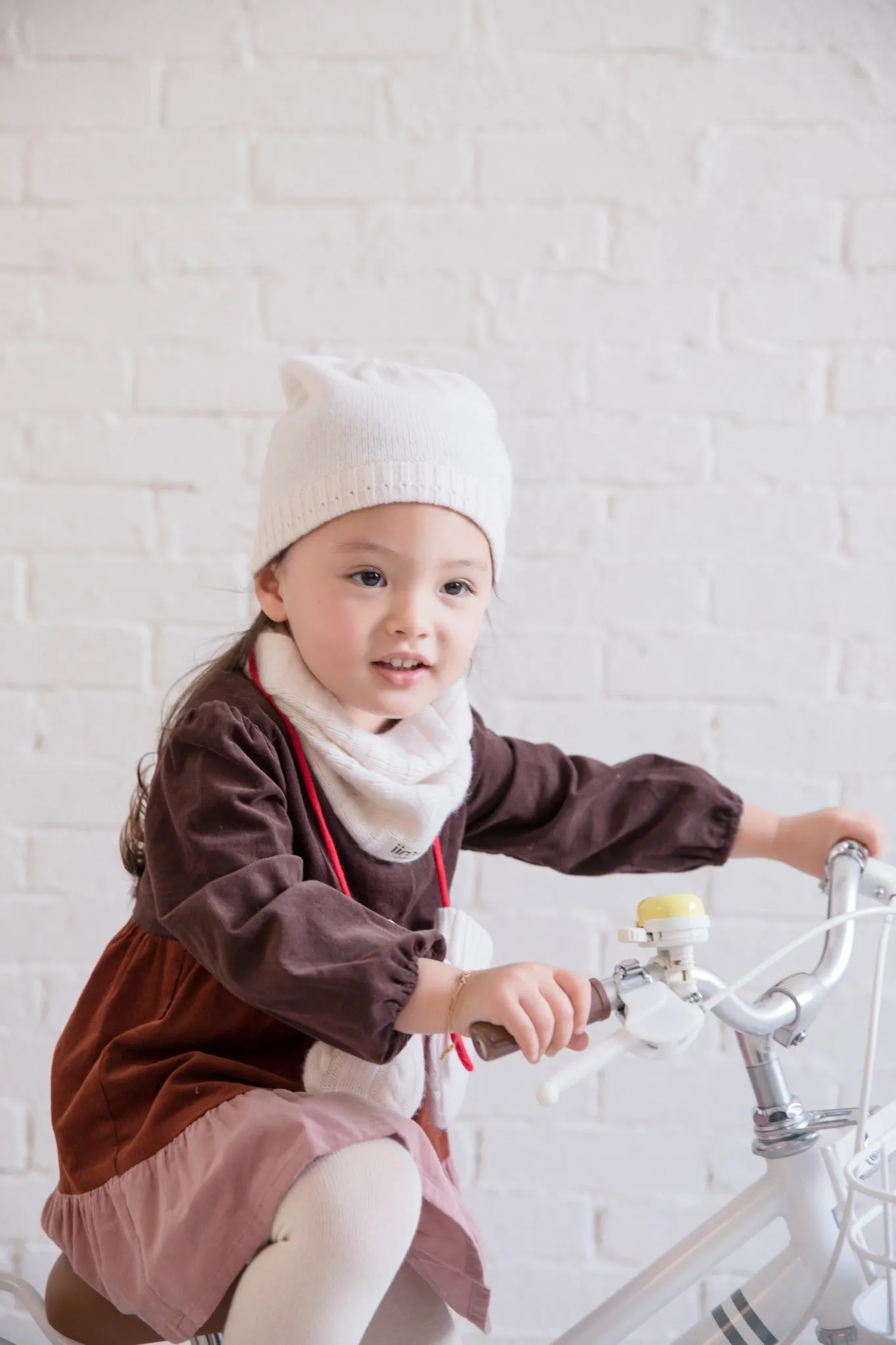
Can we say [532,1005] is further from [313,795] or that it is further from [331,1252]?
[313,795]

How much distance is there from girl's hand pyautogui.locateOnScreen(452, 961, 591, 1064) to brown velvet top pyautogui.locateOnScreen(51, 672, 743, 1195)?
0.06 m

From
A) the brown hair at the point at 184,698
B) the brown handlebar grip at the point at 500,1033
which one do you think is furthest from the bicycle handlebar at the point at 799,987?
the brown hair at the point at 184,698

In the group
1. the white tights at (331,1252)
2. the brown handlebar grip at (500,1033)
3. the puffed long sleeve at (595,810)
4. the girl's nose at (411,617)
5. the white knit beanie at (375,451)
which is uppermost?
the white knit beanie at (375,451)

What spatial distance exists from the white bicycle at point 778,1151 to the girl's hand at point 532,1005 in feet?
0.03

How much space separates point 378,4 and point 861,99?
0.54 metres

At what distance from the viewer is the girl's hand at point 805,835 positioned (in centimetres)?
109

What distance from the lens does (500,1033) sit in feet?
2.52

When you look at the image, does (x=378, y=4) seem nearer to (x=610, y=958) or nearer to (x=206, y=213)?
(x=206, y=213)

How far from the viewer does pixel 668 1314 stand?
1636 millimetres

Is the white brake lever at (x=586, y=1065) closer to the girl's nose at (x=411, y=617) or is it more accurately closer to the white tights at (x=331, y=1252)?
the white tights at (x=331, y=1252)

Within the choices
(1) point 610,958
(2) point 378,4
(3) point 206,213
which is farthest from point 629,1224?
(2) point 378,4

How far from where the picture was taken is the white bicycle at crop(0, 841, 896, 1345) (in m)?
0.78

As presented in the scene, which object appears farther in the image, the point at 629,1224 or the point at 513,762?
the point at 629,1224

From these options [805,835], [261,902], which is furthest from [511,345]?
[261,902]
